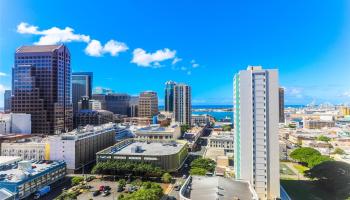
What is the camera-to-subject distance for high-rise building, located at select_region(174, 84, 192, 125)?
176 meters

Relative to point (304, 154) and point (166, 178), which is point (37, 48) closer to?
point (166, 178)

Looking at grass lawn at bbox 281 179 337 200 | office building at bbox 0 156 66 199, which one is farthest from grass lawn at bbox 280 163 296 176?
office building at bbox 0 156 66 199

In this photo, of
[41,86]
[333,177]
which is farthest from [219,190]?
[41,86]

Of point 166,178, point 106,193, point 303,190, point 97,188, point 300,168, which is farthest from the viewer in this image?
point 300,168

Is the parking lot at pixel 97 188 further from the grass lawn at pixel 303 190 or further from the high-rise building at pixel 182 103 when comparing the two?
the high-rise building at pixel 182 103

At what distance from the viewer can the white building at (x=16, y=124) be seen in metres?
111

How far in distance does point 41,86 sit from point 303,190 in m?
117

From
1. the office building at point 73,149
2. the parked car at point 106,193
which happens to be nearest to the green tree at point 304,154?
the parked car at point 106,193

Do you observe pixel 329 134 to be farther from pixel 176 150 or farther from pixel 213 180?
pixel 213 180

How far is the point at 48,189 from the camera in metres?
61.3

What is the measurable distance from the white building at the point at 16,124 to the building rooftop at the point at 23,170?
47248mm

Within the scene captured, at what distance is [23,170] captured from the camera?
60625 mm

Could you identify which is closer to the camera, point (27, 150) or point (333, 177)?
point (333, 177)

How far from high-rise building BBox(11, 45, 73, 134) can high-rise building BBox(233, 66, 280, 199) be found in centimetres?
9935
